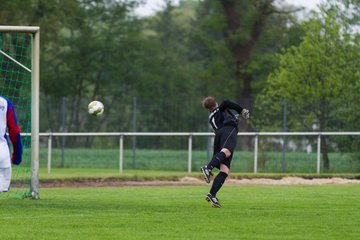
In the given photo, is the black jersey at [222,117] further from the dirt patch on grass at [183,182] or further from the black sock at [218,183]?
the dirt patch on grass at [183,182]

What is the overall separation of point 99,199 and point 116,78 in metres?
46.5

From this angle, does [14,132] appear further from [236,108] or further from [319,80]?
[319,80]

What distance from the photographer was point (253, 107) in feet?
117

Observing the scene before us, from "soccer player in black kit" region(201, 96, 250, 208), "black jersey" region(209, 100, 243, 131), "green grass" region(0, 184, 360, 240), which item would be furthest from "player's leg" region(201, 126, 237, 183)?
"green grass" region(0, 184, 360, 240)

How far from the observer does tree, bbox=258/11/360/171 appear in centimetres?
3531

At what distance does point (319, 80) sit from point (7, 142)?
24069 millimetres

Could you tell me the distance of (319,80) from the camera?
37.5 m

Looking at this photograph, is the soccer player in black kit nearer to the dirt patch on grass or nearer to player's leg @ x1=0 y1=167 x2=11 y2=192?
player's leg @ x1=0 y1=167 x2=11 y2=192

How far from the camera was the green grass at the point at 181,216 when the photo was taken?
39.5 feet

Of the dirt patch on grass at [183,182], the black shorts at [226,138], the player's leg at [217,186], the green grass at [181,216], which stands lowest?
the dirt patch on grass at [183,182]

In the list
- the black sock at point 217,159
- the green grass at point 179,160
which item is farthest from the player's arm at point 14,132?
the green grass at point 179,160

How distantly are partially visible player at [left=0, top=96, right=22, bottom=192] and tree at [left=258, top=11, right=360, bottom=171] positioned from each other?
2080 cm

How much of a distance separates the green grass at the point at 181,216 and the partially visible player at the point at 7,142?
22.3 inches

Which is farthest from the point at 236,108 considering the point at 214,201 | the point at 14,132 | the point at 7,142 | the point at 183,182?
the point at 183,182
